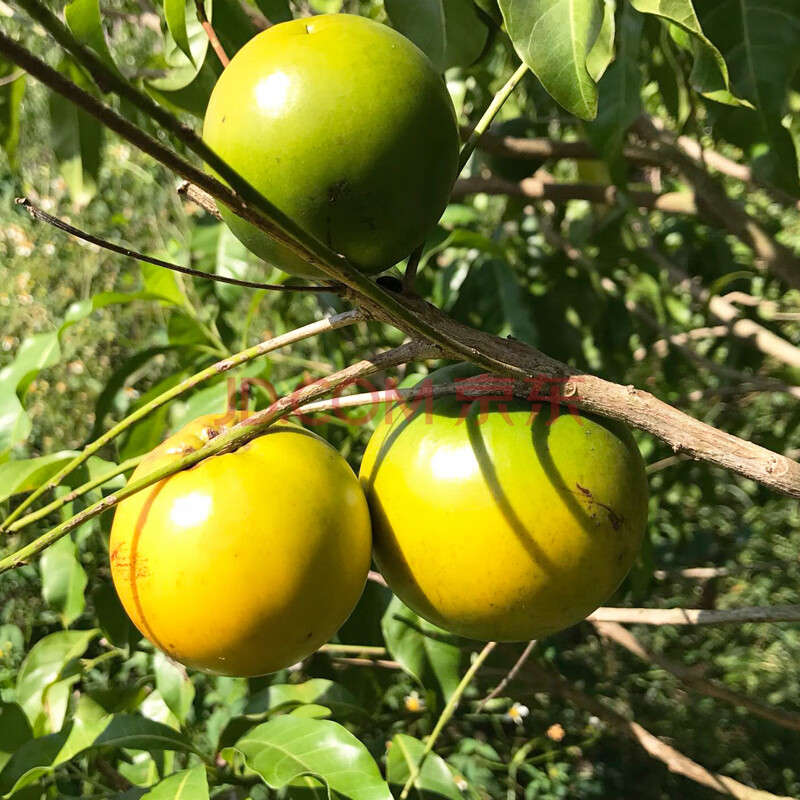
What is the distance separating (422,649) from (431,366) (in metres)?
0.91

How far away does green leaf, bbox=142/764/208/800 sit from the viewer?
831mm

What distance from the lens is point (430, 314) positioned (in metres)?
0.64

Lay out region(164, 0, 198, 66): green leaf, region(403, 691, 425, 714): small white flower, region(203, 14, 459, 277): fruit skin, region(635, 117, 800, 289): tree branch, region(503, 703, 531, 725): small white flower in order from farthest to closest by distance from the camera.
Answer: region(503, 703, 531, 725): small white flower
region(403, 691, 425, 714): small white flower
region(635, 117, 800, 289): tree branch
region(164, 0, 198, 66): green leaf
region(203, 14, 459, 277): fruit skin

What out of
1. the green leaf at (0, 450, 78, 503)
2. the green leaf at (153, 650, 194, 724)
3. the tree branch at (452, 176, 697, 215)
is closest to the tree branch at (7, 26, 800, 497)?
the green leaf at (0, 450, 78, 503)

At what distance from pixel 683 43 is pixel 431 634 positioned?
0.80 m

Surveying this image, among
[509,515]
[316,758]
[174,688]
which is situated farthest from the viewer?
[174,688]

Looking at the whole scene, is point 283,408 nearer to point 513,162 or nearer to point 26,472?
point 26,472

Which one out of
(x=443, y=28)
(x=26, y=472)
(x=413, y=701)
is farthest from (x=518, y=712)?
(x=443, y=28)

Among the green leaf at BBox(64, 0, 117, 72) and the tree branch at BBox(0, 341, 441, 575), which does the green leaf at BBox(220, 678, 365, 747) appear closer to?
the tree branch at BBox(0, 341, 441, 575)

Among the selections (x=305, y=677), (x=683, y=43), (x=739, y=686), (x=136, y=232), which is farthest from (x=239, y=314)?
(x=683, y=43)

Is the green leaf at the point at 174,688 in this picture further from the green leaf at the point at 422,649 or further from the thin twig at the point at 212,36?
the thin twig at the point at 212,36

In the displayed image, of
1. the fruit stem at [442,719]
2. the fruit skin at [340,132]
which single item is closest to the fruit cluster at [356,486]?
the fruit skin at [340,132]

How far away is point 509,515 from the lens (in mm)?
665

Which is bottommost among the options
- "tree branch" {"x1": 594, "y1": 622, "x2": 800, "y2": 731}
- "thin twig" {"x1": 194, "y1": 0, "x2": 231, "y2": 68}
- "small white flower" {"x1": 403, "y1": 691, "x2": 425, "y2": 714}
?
"small white flower" {"x1": 403, "y1": 691, "x2": 425, "y2": 714}
